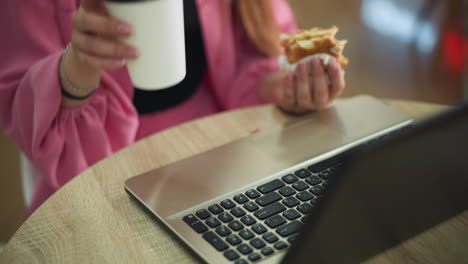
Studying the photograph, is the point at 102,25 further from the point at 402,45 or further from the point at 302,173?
the point at 402,45

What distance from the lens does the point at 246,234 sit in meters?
0.57

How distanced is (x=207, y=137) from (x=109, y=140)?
0.22 metres

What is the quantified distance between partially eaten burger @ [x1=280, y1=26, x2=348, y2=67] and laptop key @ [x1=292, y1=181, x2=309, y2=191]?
269 millimetres

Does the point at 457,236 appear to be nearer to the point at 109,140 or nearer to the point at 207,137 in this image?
the point at 207,137

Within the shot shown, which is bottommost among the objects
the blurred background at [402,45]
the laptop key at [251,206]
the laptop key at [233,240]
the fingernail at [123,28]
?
the blurred background at [402,45]

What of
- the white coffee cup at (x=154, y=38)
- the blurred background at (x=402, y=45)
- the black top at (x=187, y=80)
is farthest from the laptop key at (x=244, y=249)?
the blurred background at (x=402, y=45)

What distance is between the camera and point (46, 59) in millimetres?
831

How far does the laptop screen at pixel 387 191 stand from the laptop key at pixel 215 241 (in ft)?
0.36

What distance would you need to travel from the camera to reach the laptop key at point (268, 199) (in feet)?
2.04

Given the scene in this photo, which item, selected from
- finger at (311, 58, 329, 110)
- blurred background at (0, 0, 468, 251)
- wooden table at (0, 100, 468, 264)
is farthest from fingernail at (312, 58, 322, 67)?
blurred background at (0, 0, 468, 251)

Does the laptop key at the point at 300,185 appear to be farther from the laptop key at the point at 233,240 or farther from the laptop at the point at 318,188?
the laptop key at the point at 233,240

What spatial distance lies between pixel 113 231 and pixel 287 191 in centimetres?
22

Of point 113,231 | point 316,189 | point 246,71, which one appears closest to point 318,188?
point 316,189

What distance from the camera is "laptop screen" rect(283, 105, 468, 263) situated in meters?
0.41
